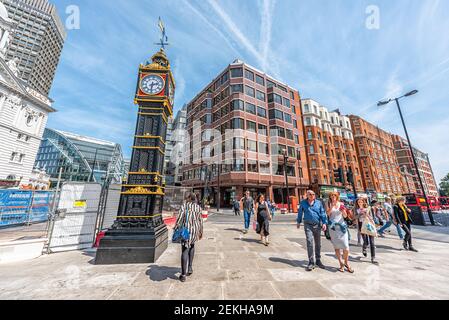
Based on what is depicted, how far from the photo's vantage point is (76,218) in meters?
6.13

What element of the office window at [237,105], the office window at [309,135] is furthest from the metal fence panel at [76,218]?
the office window at [309,135]

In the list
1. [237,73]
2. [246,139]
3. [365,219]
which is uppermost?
[237,73]

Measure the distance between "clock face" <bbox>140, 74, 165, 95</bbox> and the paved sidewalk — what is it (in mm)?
5498

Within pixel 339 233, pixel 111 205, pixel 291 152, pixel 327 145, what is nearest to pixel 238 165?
pixel 291 152

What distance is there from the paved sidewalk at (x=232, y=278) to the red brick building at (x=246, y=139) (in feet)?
64.8

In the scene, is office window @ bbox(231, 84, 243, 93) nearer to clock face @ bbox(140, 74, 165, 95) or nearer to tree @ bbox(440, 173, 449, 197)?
clock face @ bbox(140, 74, 165, 95)

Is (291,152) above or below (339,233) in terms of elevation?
above

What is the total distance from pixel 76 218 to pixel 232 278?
6100mm

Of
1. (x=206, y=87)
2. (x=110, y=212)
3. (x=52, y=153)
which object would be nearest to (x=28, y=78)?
(x=52, y=153)

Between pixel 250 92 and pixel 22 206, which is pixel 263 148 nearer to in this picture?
pixel 250 92

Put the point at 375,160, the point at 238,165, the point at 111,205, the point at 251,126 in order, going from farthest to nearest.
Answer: the point at 375,160 → the point at 251,126 → the point at 238,165 → the point at 111,205

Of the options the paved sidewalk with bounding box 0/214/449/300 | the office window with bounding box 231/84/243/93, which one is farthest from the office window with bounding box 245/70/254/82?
the paved sidewalk with bounding box 0/214/449/300

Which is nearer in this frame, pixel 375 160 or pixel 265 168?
pixel 265 168
